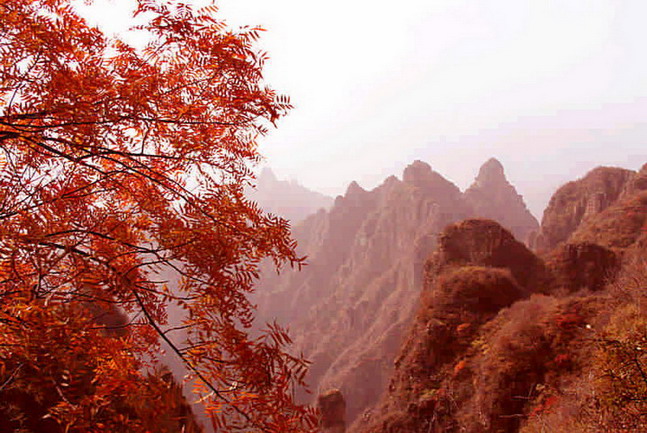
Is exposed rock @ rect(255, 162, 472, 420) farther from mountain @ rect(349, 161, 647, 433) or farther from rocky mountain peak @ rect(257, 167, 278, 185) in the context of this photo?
rocky mountain peak @ rect(257, 167, 278, 185)

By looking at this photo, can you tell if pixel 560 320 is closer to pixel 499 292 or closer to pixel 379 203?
pixel 499 292

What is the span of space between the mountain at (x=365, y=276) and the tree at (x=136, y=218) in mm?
41743

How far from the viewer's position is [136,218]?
3123 mm

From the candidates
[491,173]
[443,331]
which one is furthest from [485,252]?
[491,173]

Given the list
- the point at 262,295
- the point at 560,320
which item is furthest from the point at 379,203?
the point at 560,320

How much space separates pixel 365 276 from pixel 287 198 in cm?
6841

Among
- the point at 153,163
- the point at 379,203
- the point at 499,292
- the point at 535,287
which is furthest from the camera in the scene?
the point at 379,203

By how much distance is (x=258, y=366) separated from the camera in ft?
7.35

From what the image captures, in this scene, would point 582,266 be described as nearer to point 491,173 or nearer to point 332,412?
point 332,412

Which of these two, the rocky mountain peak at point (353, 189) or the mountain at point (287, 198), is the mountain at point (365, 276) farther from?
the mountain at point (287, 198)

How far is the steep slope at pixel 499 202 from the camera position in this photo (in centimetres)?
5906

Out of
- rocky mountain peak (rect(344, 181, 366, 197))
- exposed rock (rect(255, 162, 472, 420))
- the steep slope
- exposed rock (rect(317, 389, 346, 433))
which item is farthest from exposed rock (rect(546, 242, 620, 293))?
rocky mountain peak (rect(344, 181, 366, 197))

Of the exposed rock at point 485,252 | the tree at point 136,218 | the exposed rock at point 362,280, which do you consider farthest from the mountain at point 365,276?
the tree at point 136,218

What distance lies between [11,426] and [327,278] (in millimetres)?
68779
